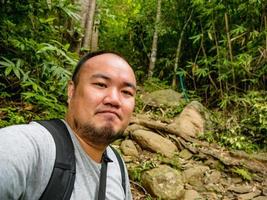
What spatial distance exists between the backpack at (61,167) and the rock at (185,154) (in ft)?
14.9

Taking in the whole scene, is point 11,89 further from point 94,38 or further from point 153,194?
point 94,38

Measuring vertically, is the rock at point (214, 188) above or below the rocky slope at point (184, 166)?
below

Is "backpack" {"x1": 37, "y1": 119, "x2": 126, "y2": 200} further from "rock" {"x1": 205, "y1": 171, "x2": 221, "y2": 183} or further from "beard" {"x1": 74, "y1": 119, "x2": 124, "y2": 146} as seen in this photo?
"rock" {"x1": 205, "y1": 171, "x2": 221, "y2": 183}

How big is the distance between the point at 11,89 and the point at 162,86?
5.68 metres

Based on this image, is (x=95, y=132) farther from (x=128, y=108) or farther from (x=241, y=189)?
(x=241, y=189)

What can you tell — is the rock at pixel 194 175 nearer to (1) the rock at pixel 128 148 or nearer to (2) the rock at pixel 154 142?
(2) the rock at pixel 154 142

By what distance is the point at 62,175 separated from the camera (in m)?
1.24

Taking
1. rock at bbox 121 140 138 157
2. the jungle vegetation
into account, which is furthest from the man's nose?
rock at bbox 121 140 138 157

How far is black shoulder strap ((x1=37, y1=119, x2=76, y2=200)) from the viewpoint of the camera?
46.9 inches

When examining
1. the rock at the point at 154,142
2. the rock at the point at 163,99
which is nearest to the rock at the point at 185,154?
the rock at the point at 154,142

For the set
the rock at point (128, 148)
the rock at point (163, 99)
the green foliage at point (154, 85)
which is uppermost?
the green foliage at point (154, 85)

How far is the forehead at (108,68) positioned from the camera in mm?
1599

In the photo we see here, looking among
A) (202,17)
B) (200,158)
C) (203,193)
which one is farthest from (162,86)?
(203,193)

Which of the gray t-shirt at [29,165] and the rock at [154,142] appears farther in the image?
the rock at [154,142]
